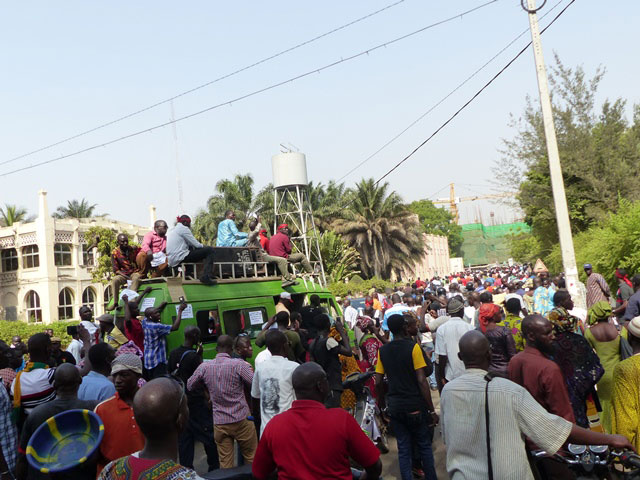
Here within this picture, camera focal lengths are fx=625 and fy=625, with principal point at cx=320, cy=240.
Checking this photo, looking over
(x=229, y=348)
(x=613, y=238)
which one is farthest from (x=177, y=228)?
(x=613, y=238)

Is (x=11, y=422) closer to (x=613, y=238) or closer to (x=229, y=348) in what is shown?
(x=229, y=348)

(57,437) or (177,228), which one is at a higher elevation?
(177,228)

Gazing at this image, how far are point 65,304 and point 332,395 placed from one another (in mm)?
43876

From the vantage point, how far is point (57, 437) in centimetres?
316

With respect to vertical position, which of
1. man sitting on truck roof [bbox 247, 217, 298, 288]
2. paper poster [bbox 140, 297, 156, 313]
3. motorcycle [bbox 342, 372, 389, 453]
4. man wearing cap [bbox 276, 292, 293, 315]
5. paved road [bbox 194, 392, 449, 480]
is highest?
man sitting on truck roof [bbox 247, 217, 298, 288]

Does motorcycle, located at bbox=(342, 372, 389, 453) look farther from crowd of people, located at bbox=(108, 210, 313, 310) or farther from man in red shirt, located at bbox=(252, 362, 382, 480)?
crowd of people, located at bbox=(108, 210, 313, 310)

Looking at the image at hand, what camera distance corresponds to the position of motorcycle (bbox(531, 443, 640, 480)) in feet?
10.2

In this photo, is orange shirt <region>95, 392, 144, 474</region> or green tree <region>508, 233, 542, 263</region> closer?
orange shirt <region>95, 392, 144, 474</region>

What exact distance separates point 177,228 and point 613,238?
11.4m

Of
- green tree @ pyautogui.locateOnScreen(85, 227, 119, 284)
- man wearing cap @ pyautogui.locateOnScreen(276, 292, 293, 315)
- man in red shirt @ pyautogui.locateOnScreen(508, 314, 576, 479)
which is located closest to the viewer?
man in red shirt @ pyautogui.locateOnScreen(508, 314, 576, 479)

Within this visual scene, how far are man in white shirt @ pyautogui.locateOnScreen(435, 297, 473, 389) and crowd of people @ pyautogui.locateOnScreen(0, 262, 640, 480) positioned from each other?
2 cm

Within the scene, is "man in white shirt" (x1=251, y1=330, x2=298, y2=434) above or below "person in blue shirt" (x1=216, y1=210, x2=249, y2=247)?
below

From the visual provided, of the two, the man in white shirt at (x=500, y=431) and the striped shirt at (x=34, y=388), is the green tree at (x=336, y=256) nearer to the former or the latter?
the striped shirt at (x=34, y=388)

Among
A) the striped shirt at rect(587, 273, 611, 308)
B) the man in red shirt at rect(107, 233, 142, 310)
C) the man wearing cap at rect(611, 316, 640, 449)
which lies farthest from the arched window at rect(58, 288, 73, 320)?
the man wearing cap at rect(611, 316, 640, 449)
